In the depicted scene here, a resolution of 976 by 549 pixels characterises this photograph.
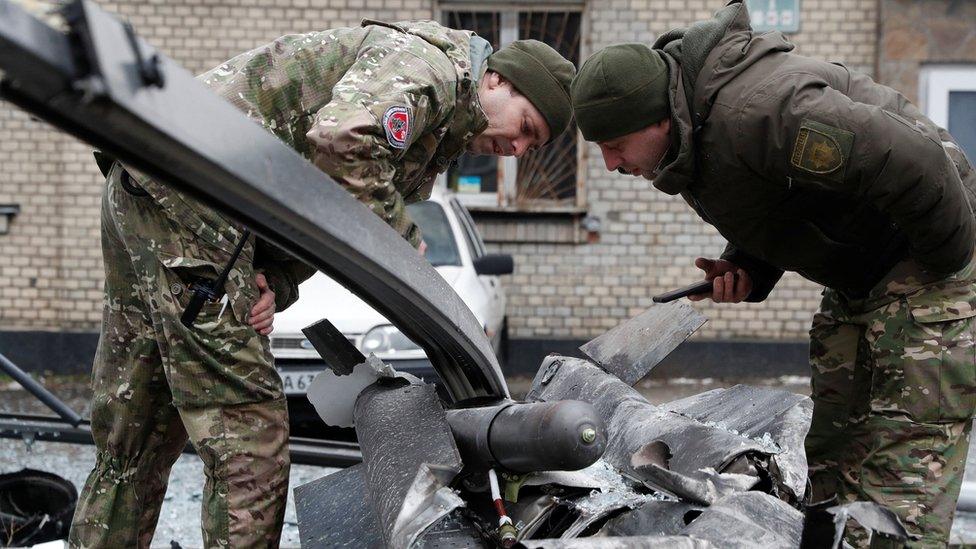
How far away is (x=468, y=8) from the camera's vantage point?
28.6 feet

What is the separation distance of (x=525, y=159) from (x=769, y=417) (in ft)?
23.4

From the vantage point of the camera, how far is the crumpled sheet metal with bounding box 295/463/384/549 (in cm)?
192

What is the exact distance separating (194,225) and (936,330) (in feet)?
6.11

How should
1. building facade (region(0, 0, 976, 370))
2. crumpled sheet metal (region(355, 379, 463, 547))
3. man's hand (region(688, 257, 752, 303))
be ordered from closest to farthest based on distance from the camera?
1. crumpled sheet metal (region(355, 379, 463, 547))
2. man's hand (region(688, 257, 752, 303))
3. building facade (region(0, 0, 976, 370))

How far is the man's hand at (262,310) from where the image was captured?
93.8 inches

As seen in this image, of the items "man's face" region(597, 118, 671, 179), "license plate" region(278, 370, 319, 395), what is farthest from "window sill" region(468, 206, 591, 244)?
"man's face" region(597, 118, 671, 179)

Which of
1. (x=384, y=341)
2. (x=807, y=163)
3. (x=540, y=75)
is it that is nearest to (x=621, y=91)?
(x=540, y=75)

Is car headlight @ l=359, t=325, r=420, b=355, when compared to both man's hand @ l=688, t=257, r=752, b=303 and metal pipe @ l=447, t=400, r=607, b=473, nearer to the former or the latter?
man's hand @ l=688, t=257, r=752, b=303

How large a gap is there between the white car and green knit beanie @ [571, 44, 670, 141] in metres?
2.42

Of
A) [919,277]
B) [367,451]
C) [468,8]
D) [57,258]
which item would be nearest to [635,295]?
[468,8]

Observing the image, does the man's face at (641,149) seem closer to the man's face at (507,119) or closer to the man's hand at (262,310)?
the man's face at (507,119)

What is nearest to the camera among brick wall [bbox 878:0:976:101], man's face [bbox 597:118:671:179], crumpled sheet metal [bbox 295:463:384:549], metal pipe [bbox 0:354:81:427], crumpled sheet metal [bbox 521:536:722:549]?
crumpled sheet metal [bbox 521:536:722:549]

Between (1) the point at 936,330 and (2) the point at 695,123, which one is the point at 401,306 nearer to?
(2) the point at 695,123

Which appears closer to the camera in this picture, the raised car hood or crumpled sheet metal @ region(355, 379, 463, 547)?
crumpled sheet metal @ region(355, 379, 463, 547)
